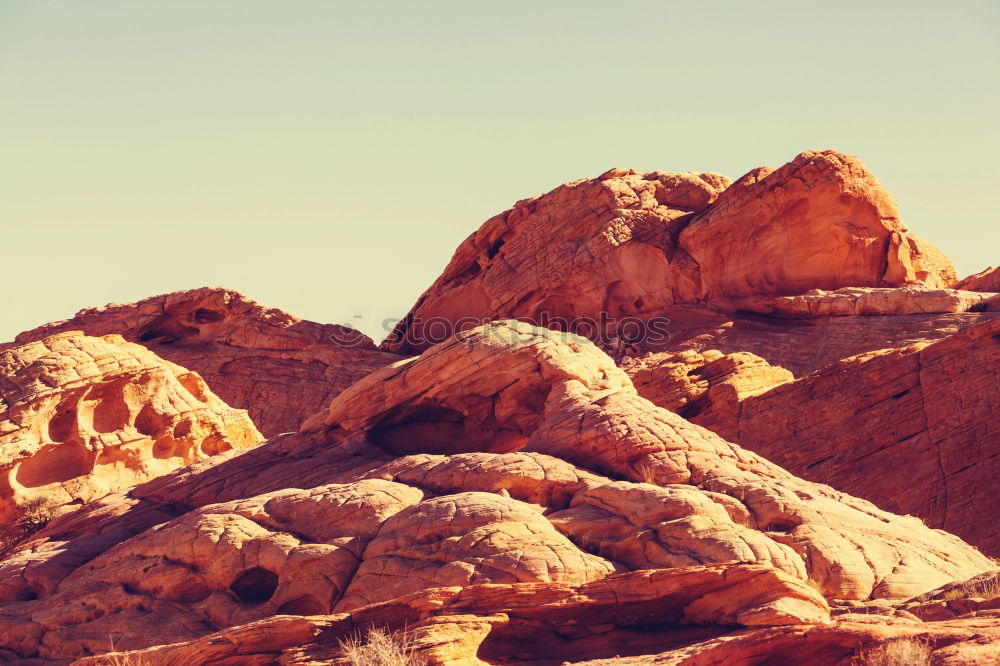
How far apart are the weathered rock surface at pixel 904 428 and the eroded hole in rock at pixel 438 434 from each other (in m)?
9.71

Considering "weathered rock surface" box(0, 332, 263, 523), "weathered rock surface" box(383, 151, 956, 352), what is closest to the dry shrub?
"weathered rock surface" box(0, 332, 263, 523)

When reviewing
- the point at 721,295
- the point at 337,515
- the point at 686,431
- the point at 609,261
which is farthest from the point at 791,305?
the point at 337,515

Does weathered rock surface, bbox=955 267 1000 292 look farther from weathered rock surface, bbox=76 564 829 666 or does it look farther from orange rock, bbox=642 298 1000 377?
weathered rock surface, bbox=76 564 829 666

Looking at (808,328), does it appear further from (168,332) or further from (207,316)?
(168,332)

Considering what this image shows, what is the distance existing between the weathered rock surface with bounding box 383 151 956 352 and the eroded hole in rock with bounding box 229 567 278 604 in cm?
2618

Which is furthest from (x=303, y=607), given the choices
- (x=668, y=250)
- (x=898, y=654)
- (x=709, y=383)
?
(x=668, y=250)

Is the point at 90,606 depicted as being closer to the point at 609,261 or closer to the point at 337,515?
the point at 337,515

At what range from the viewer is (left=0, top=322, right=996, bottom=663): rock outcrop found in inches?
744

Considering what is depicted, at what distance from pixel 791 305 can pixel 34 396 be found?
2610 centimetres

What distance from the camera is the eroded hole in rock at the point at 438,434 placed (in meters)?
30.3

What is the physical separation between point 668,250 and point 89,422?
2457 cm

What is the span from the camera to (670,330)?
4753 centimetres

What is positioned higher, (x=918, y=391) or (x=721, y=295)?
(x=721, y=295)

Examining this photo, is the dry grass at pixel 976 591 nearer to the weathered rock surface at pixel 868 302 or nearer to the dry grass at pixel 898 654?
the dry grass at pixel 898 654
